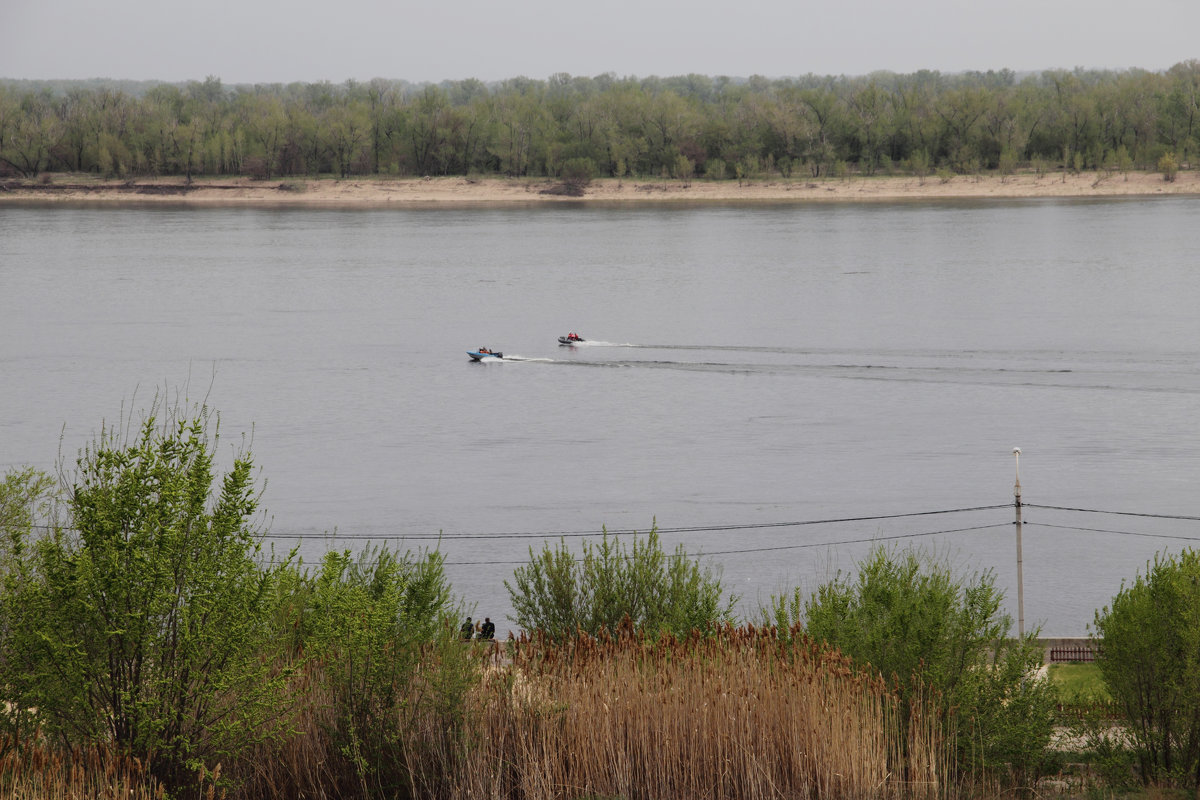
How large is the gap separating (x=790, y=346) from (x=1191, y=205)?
85.9 m

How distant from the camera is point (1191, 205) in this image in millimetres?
137500

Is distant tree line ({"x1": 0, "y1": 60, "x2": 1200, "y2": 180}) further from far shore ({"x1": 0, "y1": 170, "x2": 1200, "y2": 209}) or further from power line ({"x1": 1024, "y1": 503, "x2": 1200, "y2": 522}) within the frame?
power line ({"x1": 1024, "y1": 503, "x2": 1200, "y2": 522})

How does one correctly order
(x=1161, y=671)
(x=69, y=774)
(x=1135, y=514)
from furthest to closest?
1. (x=1135, y=514)
2. (x=1161, y=671)
3. (x=69, y=774)

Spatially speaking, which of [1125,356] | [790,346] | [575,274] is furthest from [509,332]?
[1125,356]

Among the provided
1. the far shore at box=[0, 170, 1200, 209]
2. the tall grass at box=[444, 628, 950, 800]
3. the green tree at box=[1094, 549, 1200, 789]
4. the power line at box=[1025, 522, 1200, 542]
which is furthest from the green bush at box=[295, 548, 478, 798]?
the far shore at box=[0, 170, 1200, 209]

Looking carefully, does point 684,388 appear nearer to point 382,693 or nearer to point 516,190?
point 382,693

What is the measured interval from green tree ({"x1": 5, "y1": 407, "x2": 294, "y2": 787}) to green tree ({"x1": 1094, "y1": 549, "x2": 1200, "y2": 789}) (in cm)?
1288

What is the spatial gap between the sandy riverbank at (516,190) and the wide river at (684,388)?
2999cm

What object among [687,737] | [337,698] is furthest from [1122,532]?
Answer: [337,698]

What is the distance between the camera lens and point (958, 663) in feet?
65.6

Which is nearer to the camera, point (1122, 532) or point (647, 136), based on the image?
point (1122, 532)

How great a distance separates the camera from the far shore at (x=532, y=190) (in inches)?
5906

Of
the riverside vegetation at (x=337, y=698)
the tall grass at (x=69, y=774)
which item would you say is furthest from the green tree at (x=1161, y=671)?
the tall grass at (x=69, y=774)

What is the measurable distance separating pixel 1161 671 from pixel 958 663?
3298mm
